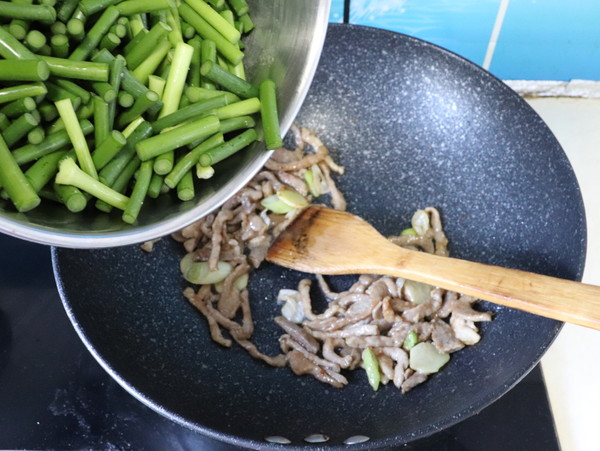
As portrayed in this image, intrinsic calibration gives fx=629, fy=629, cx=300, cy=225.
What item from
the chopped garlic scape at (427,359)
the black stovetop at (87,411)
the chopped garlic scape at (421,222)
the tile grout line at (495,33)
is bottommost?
the black stovetop at (87,411)

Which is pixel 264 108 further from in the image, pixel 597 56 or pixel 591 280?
pixel 597 56

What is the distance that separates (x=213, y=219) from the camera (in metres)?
1.50

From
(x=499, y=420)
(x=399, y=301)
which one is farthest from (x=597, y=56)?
(x=499, y=420)

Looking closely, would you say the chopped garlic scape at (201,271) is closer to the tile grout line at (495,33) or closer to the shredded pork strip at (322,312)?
the shredded pork strip at (322,312)

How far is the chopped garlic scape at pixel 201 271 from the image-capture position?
56.2 inches

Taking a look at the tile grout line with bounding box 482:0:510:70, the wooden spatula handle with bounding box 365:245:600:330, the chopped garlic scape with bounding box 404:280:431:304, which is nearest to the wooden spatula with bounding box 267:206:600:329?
the wooden spatula handle with bounding box 365:245:600:330

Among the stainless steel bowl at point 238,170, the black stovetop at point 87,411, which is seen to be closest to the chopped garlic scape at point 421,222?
the black stovetop at point 87,411

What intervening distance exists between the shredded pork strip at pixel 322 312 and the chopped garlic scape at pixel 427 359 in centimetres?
1

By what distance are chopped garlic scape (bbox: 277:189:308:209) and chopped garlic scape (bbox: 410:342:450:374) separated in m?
0.45

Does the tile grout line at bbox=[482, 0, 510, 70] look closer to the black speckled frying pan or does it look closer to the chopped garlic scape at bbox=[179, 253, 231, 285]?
the black speckled frying pan

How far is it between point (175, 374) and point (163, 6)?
70 cm

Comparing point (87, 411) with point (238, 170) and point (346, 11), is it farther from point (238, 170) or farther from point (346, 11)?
point (346, 11)

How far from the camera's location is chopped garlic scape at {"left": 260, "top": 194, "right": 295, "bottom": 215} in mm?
1523

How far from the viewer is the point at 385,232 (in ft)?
5.15
